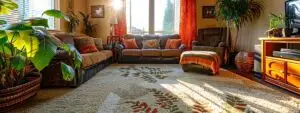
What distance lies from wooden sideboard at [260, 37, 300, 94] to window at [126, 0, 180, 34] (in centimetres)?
362

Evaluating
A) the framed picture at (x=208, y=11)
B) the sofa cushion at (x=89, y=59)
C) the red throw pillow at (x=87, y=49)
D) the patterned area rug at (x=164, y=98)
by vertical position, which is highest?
the framed picture at (x=208, y=11)

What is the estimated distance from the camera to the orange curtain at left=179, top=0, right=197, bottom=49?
6.93 m

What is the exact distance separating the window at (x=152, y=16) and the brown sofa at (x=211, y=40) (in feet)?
3.22

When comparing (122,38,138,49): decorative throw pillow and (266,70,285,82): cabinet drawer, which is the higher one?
(122,38,138,49): decorative throw pillow

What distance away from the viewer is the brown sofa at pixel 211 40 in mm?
5736

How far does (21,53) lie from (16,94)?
40 centimetres

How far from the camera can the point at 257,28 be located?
16.7 ft

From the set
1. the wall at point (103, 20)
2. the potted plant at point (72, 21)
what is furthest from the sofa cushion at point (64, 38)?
the wall at point (103, 20)

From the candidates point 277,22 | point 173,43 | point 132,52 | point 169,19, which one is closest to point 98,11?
point 132,52

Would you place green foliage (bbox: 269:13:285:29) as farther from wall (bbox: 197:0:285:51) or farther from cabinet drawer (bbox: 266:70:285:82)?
cabinet drawer (bbox: 266:70:285:82)

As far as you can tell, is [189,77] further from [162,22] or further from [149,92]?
[162,22]

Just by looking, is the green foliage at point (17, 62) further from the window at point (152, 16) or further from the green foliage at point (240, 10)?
the window at point (152, 16)

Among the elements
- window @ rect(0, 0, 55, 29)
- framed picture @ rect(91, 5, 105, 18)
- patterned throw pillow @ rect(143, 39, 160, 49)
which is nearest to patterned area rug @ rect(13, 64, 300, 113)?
window @ rect(0, 0, 55, 29)

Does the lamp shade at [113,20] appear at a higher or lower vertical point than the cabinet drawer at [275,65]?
higher
